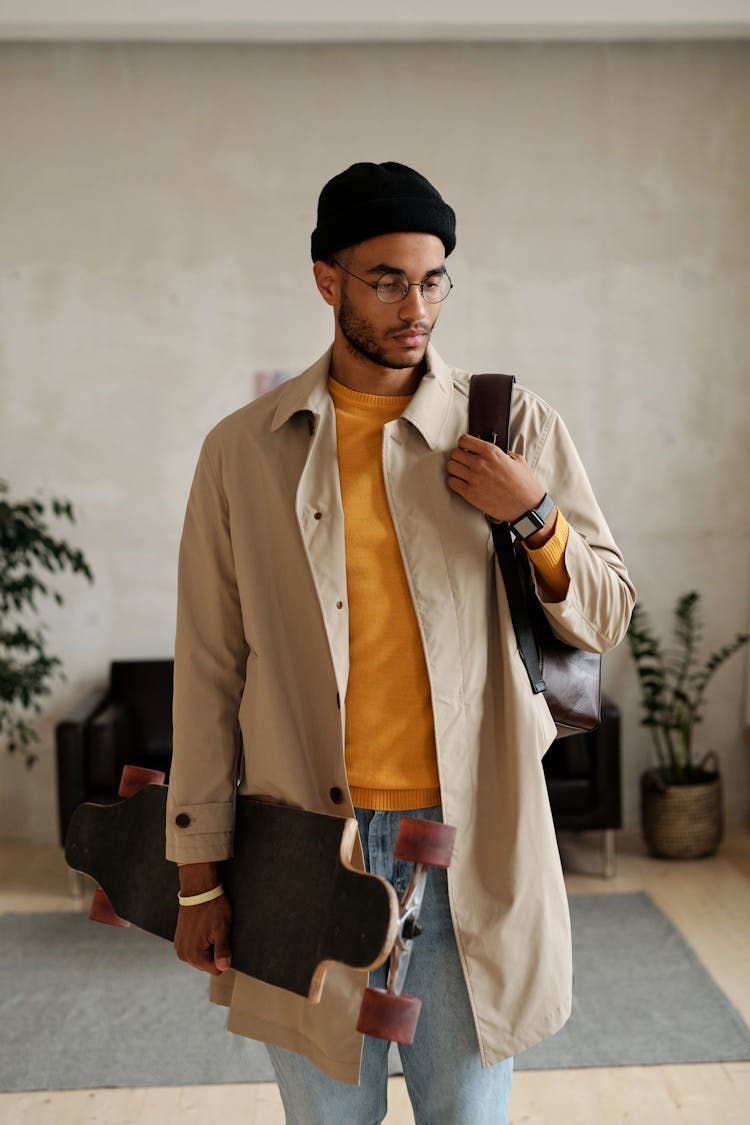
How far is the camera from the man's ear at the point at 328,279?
146 centimetres

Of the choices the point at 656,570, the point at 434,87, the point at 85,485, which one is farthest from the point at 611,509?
the point at 85,485

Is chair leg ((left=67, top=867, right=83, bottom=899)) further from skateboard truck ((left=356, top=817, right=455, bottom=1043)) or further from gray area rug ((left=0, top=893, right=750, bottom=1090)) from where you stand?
skateboard truck ((left=356, top=817, right=455, bottom=1043))

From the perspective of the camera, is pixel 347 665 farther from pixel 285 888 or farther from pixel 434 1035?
pixel 434 1035

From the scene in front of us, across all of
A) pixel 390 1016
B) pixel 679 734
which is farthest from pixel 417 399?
pixel 679 734

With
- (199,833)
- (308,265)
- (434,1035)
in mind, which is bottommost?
(434,1035)

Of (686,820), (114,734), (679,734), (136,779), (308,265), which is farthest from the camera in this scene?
(679,734)

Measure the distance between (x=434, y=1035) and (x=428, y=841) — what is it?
340 millimetres

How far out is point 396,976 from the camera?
1270mm

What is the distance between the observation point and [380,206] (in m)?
1.37

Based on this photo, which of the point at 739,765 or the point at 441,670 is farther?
the point at 739,765

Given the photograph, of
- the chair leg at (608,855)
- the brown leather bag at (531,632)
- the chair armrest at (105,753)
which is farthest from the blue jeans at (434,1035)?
the chair leg at (608,855)

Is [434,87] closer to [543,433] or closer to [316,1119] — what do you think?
[543,433]

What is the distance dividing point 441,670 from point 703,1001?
2.24 m

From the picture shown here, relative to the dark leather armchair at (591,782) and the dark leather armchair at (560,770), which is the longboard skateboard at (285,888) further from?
the dark leather armchair at (591,782)
